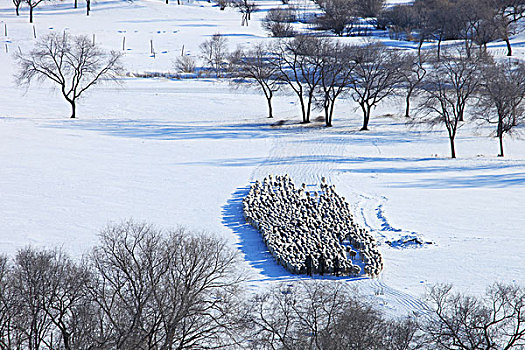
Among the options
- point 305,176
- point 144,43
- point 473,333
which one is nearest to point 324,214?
point 305,176

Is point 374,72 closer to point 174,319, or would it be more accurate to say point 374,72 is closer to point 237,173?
point 237,173

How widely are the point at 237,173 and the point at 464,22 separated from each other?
43.6m

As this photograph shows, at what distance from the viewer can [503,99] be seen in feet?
126

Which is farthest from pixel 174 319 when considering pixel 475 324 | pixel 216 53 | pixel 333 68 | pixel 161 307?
pixel 216 53

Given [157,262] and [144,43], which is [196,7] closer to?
[144,43]

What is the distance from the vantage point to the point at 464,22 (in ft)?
222

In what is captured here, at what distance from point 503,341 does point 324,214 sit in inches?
452

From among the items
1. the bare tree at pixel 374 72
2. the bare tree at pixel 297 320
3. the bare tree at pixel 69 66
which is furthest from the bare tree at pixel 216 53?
the bare tree at pixel 297 320

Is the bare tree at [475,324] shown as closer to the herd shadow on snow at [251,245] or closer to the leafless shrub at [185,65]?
the herd shadow on snow at [251,245]

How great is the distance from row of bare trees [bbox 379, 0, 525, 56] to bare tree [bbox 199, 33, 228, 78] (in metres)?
21.8

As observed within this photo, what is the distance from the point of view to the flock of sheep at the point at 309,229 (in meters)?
21.5

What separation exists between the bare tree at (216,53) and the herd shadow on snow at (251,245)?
4087 cm

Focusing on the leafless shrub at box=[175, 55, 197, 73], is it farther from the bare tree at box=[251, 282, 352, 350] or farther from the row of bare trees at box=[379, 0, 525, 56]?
the bare tree at box=[251, 282, 352, 350]

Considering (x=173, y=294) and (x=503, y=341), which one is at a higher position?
(x=173, y=294)
